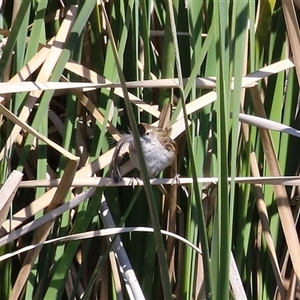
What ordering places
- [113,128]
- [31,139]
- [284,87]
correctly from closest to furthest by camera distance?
[31,139], [113,128], [284,87]

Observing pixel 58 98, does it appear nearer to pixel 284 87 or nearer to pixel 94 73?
pixel 94 73

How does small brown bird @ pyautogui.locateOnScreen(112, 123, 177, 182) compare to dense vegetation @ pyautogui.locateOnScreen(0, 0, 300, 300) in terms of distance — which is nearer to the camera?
dense vegetation @ pyautogui.locateOnScreen(0, 0, 300, 300)

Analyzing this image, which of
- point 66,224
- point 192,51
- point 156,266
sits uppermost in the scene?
point 192,51

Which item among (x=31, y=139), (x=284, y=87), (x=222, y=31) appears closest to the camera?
(x=222, y=31)

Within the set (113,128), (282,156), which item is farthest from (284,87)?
(113,128)

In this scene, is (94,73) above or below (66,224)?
above

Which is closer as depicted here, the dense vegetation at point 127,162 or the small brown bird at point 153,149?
the dense vegetation at point 127,162

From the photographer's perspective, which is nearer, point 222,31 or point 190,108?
point 222,31
